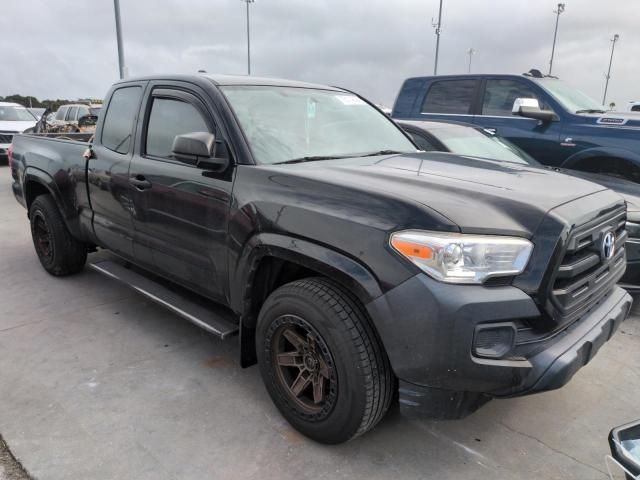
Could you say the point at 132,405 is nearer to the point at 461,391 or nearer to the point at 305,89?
the point at 461,391

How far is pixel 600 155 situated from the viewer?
5832mm

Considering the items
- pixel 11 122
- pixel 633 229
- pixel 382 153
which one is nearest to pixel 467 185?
pixel 382 153

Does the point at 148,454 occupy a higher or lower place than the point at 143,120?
lower

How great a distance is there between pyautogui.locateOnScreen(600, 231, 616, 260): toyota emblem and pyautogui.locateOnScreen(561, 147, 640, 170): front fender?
359cm

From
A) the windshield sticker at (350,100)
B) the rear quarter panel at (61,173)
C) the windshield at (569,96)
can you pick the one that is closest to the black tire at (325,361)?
the windshield sticker at (350,100)

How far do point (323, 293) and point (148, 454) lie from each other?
3.89 ft

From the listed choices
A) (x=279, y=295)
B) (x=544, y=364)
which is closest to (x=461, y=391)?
(x=544, y=364)

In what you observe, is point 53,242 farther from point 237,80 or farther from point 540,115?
point 540,115

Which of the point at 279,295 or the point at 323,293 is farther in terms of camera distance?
the point at 279,295

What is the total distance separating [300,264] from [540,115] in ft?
15.6

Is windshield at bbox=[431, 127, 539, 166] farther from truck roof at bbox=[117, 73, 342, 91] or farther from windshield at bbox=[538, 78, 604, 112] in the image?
truck roof at bbox=[117, 73, 342, 91]

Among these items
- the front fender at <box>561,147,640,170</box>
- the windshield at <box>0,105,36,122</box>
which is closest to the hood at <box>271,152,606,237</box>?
the front fender at <box>561,147,640,170</box>

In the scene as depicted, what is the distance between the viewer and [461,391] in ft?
6.91

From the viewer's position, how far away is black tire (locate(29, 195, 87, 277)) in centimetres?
466
